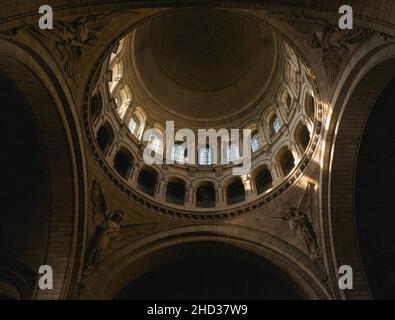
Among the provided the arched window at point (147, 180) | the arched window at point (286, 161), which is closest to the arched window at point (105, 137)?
the arched window at point (147, 180)

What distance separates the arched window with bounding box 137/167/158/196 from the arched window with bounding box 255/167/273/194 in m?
5.70

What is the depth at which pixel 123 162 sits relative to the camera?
25.4 metres

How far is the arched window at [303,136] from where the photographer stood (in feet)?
78.1

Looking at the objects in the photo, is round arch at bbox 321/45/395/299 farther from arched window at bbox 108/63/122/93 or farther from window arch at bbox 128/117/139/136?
arched window at bbox 108/63/122/93

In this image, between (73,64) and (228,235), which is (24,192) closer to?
(73,64)

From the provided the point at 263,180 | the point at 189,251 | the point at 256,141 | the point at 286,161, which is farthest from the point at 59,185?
the point at 256,141

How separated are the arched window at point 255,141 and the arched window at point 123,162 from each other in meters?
7.38

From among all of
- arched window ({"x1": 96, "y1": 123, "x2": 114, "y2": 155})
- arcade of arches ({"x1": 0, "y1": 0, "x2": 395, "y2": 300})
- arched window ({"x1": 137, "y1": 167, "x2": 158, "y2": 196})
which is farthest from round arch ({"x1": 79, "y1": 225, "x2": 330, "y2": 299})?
arched window ({"x1": 96, "y1": 123, "x2": 114, "y2": 155})

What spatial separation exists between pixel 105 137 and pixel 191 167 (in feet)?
18.1

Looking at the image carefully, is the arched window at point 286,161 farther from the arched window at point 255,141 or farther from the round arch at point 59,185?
the round arch at point 59,185

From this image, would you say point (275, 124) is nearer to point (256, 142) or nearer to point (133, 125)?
point (256, 142)

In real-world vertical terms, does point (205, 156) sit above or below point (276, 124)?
below

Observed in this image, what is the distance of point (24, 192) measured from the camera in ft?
68.7

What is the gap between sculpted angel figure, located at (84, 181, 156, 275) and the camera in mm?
20973
